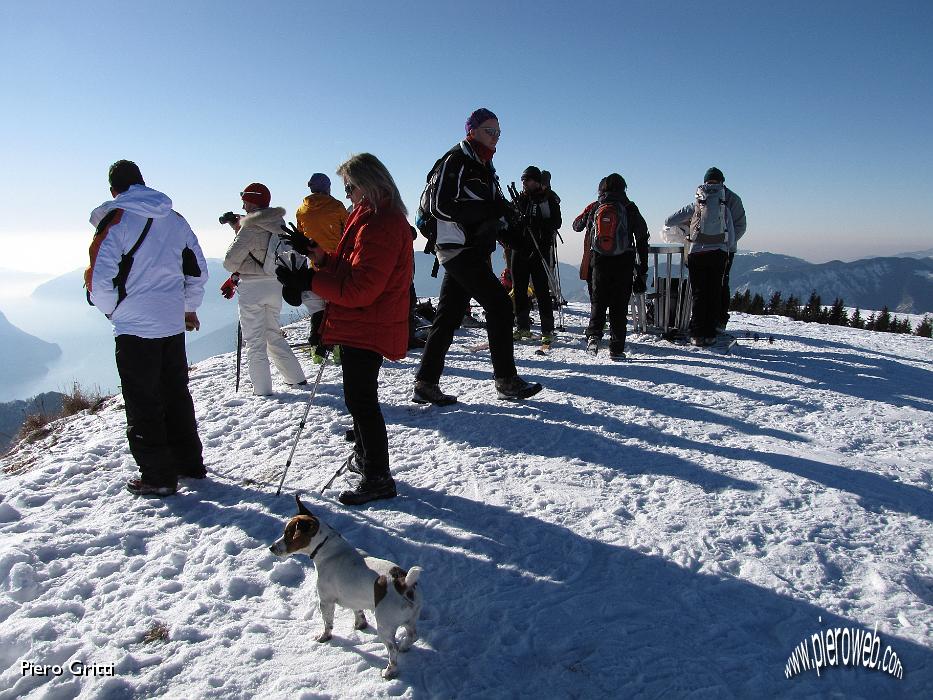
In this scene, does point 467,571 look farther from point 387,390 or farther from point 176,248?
point 387,390

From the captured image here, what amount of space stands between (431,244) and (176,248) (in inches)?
92.2

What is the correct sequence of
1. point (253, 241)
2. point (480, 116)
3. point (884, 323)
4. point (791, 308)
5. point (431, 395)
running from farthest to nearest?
1. point (884, 323)
2. point (791, 308)
3. point (253, 241)
4. point (431, 395)
5. point (480, 116)

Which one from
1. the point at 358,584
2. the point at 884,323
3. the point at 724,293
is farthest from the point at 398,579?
the point at 884,323

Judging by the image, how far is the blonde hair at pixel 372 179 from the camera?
3324mm

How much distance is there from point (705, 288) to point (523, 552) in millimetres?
6058

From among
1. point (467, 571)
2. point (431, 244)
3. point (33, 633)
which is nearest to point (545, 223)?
point (431, 244)

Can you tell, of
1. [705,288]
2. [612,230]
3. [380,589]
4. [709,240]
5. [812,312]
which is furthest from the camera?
[812,312]

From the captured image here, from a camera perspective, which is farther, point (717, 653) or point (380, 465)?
point (380, 465)

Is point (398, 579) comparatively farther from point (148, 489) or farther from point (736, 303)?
point (736, 303)

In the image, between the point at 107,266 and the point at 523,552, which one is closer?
the point at 523,552

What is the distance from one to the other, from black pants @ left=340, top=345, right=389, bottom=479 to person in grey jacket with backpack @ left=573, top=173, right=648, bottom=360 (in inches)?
178

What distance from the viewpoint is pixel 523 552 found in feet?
10.3

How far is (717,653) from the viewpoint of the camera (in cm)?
229

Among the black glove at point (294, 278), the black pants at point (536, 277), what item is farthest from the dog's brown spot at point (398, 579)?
the black pants at point (536, 277)
